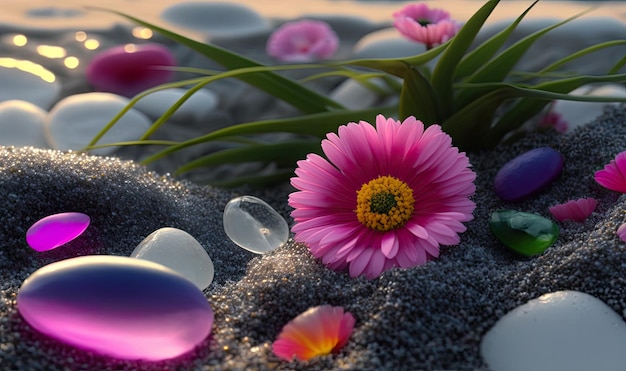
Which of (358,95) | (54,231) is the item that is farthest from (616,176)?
(358,95)

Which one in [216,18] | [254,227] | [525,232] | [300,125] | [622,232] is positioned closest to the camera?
[622,232]

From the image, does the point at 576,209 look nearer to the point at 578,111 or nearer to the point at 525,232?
the point at 525,232

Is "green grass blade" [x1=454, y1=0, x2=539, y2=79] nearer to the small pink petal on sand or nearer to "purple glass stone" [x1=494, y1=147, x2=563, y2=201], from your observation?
"purple glass stone" [x1=494, y1=147, x2=563, y2=201]

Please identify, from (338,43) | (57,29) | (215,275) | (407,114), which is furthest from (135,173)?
(57,29)

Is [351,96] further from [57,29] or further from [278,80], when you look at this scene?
[57,29]

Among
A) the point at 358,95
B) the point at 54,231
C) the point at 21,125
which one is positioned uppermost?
the point at 54,231

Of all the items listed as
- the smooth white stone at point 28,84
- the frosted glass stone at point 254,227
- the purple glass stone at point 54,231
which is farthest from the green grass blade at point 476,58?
the smooth white stone at point 28,84
